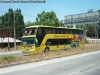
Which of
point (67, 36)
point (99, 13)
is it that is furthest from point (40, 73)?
point (99, 13)

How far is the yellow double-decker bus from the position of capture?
94.9 feet

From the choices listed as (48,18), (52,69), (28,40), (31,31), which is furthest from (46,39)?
(48,18)

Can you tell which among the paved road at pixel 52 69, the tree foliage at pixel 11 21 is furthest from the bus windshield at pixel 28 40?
the tree foliage at pixel 11 21

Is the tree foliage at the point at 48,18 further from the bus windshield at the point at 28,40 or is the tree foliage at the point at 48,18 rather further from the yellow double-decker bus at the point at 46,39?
the bus windshield at the point at 28,40

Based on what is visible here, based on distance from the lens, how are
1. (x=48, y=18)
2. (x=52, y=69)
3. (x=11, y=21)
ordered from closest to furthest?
(x=52, y=69) < (x=48, y=18) < (x=11, y=21)

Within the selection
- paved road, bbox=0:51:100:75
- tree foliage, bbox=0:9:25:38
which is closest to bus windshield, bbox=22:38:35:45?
paved road, bbox=0:51:100:75

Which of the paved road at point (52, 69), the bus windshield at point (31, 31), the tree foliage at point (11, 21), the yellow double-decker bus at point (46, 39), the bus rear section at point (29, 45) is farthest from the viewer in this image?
the tree foliage at point (11, 21)

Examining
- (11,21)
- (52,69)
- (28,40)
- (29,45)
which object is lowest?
(52,69)

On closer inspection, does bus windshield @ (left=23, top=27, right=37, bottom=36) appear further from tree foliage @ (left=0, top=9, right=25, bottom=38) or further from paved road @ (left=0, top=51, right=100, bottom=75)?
tree foliage @ (left=0, top=9, right=25, bottom=38)

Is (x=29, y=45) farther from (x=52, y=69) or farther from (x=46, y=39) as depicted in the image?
(x=52, y=69)

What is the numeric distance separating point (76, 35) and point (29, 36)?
1432cm

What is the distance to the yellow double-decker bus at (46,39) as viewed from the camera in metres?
28.9

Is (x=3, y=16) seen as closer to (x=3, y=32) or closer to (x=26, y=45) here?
(x=3, y=32)

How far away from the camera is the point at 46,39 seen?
103 ft
